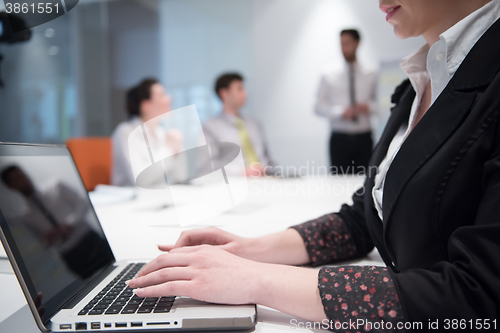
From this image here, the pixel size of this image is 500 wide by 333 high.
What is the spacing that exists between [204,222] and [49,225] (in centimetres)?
61

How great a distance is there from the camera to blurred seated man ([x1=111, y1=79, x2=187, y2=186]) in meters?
1.67

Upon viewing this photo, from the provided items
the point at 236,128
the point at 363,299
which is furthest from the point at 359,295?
the point at 236,128

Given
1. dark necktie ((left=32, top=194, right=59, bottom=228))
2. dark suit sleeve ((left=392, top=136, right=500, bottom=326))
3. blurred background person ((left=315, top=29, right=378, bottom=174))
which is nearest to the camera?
dark suit sleeve ((left=392, top=136, right=500, bottom=326))

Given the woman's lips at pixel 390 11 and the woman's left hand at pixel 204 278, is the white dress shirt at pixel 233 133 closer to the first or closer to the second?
the woman's lips at pixel 390 11

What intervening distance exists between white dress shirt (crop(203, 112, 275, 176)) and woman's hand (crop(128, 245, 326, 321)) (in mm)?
2331

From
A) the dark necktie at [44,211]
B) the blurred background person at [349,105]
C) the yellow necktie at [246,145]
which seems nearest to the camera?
the dark necktie at [44,211]

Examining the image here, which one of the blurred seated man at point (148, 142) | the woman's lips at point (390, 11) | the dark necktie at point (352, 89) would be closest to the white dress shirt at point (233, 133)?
the blurred seated man at point (148, 142)

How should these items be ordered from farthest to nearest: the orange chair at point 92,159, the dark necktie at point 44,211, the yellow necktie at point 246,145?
the yellow necktie at point 246,145 → the orange chair at point 92,159 → the dark necktie at point 44,211

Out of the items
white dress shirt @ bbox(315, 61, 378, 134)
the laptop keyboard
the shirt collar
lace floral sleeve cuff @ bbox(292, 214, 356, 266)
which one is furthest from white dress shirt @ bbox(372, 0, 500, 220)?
white dress shirt @ bbox(315, 61, 378, 134)

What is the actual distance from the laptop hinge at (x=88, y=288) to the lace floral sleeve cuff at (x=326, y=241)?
1.16 feet

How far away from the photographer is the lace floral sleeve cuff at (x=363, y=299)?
0.41 meters

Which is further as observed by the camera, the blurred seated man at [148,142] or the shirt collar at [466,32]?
the blurred seated man at [148,142]

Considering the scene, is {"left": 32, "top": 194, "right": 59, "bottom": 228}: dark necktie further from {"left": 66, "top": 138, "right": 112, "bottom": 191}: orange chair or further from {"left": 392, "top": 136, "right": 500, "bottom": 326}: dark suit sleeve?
Result: {"left": 66, "top": 138, "right": 112, "bottom": 191}: orange chair

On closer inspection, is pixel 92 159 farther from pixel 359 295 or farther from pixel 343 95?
pixel 343 95
